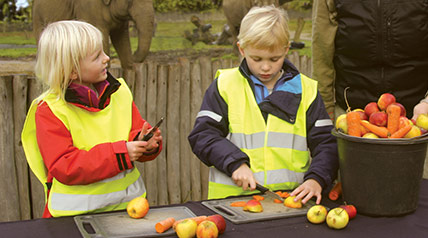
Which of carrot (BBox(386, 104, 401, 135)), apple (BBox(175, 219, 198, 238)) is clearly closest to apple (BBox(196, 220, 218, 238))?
apple (BBox(175, 219, 198, 238))

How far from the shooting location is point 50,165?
182cm

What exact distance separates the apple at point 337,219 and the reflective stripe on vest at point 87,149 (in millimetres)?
877

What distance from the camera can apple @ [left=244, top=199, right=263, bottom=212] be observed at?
67.7 inches

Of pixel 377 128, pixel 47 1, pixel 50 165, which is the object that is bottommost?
pixel 50 165

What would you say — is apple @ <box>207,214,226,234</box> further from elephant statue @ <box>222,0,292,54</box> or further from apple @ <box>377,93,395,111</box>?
elephant statue @ <box>222,0,292,54</box>

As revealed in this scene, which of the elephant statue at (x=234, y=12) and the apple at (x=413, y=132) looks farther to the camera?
the elephant statue at (x=234, y=12)

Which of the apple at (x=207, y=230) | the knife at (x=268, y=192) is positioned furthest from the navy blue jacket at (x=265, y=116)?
the apple at (x=207, y=230)

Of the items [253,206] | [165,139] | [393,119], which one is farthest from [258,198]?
[165,139]

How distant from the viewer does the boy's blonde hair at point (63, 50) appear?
1.92 metres

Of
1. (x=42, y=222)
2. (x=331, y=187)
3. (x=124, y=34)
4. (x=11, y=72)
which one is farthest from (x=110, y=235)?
(x=124, y=34)

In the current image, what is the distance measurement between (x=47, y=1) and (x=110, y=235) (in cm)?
314

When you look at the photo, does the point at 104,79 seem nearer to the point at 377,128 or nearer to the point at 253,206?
the point at 253,206

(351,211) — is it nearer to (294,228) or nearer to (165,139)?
(294,228)

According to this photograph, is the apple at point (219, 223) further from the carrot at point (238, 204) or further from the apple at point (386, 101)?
the apple at point (386, 101)
